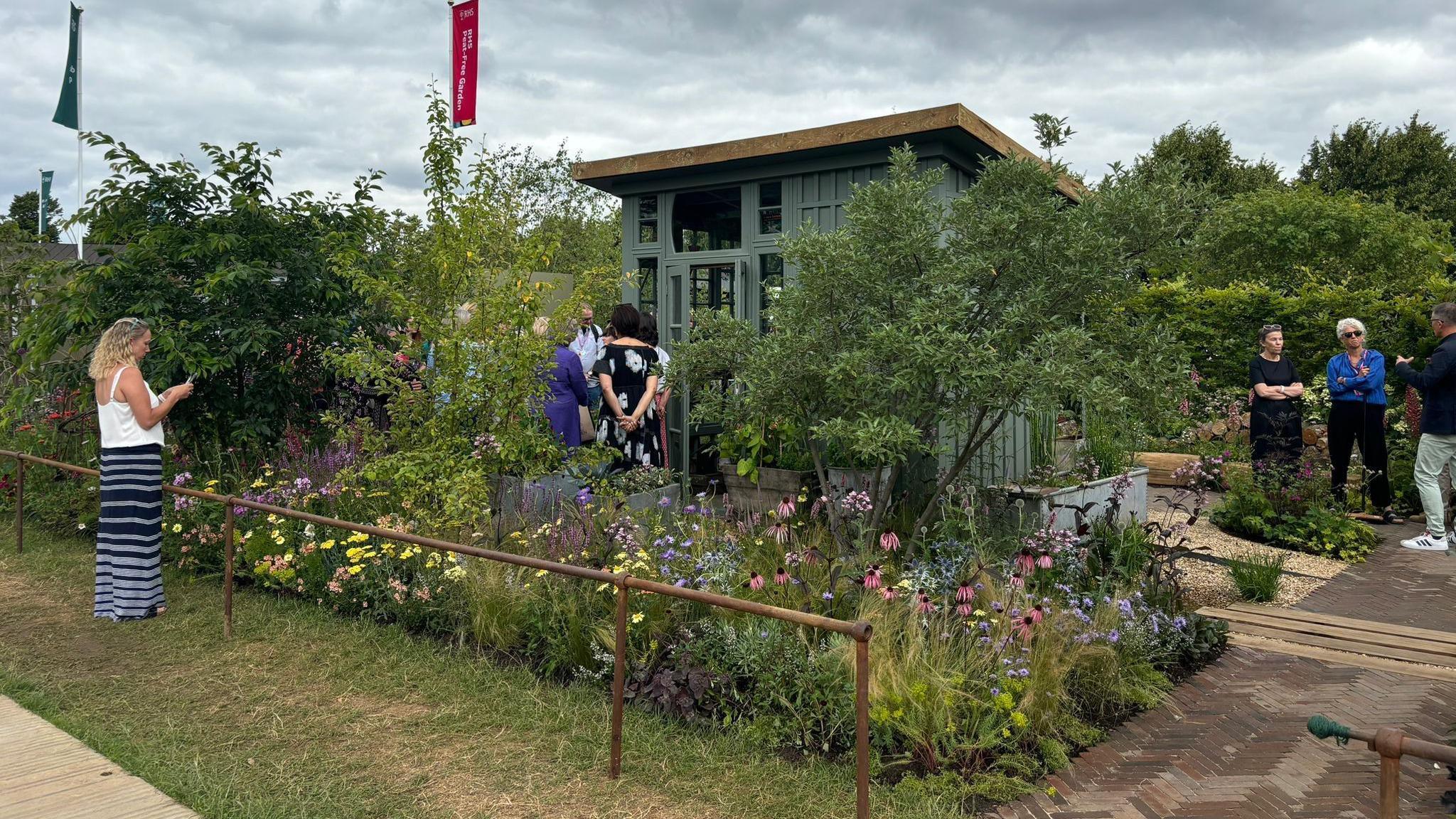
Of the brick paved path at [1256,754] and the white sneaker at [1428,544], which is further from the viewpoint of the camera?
the white sneaker at [1428,544]

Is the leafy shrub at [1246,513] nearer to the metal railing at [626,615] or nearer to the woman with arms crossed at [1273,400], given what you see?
the woman with arms crossed at [1273,400]

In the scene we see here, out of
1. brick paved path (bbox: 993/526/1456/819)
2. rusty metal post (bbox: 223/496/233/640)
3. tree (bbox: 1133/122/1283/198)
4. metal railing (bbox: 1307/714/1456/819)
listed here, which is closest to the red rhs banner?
rusty metal post (bbox: 223/496/233/640)

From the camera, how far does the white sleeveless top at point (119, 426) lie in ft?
18.4

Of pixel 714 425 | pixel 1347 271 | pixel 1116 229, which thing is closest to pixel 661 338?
pixel 714 425

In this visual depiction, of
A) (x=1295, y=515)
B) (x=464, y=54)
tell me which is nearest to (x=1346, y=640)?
(x=1295, y=515)

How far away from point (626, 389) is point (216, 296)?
122 inches

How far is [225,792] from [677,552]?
7.62 feet

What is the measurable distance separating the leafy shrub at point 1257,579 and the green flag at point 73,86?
777 inches

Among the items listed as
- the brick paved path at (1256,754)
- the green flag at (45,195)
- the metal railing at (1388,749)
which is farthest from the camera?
the green flag at (45,195)

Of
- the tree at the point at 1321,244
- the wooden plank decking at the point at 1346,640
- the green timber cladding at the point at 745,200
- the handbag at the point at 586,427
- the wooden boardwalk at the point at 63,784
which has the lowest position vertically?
the wooden boardwalk at the point at 63,784

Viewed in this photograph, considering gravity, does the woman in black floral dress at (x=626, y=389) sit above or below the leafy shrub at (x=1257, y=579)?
above

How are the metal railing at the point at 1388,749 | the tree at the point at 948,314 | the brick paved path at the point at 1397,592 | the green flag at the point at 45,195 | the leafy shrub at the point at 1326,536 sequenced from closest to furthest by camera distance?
the metal railing at the point at 1388,749 < the tree at the point at 948,314 < the brick paved path at the point at 1397,592 < the leafy shrub at the point at 1326,536 < the green flag at the point at 45,195

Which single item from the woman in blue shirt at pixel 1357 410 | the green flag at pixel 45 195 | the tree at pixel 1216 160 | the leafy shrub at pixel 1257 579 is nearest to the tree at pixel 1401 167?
the tree at pixel 1216 160

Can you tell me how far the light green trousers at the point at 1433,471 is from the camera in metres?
7.61
